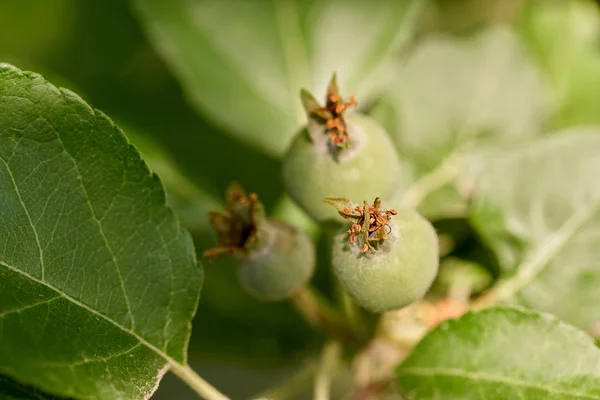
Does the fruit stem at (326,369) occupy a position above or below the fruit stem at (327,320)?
below

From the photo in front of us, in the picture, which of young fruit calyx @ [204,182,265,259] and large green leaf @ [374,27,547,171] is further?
large green leaf @ [374,27,547,171]

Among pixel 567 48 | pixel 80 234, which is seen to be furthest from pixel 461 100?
pixel 80 234

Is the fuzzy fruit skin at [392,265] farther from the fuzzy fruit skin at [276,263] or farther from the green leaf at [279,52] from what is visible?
the green leaf at [279,52]

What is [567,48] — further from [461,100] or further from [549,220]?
[549,220]

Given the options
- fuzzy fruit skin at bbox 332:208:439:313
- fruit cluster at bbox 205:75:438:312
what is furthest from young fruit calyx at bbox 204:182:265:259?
fuzzy fruit skin at bbox 332:208:439:313

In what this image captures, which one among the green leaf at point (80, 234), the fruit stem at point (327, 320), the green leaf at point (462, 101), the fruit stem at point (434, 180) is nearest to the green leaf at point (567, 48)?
the green leaf at point (462, 101)

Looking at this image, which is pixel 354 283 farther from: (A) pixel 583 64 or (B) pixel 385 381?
(A) pixel 583 64

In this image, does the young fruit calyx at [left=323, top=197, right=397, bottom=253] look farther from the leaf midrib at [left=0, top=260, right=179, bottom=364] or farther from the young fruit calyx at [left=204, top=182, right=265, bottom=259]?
the leaf midrib at [left=0, top=260, right=179, bottom=364]

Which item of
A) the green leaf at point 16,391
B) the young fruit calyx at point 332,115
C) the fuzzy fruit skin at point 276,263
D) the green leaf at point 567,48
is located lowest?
the green leaf at point 16,391
